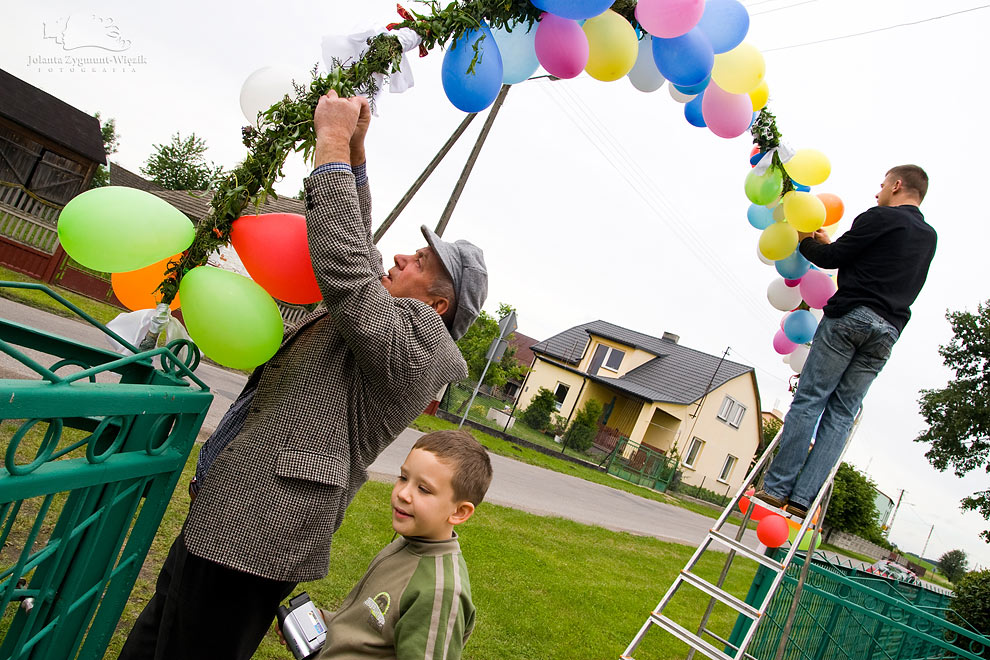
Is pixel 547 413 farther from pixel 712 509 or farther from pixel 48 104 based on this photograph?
pixel 48 104

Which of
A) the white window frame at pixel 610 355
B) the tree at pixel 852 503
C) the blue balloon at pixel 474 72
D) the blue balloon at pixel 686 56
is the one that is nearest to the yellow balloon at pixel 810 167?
the blue balloon at pixel 686 56

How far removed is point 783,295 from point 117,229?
4.68 metres

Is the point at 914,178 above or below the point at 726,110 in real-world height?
above

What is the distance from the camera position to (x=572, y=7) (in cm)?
243

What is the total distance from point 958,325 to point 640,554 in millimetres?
19409

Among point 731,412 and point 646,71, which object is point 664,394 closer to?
point 731,412

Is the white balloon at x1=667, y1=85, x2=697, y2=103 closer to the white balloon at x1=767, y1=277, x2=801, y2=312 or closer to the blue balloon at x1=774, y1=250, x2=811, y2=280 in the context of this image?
the blue balloon at x1=774, y1=250, x2=811, y2=280

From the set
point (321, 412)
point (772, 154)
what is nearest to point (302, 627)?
point (321, 412)

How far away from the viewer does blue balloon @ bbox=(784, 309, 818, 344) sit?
4.98 metres

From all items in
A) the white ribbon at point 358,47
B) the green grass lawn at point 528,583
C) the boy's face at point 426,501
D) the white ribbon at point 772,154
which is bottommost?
the green grass lawn at point 528,583

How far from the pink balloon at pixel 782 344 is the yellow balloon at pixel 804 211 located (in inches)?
53.4

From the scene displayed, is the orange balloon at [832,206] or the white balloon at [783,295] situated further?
the white balloon at [783,295]

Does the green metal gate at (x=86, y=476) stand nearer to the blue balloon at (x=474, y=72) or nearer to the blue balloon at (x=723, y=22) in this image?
the blue balloon at (x=474, y=72)

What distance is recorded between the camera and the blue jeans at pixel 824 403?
3.96m
